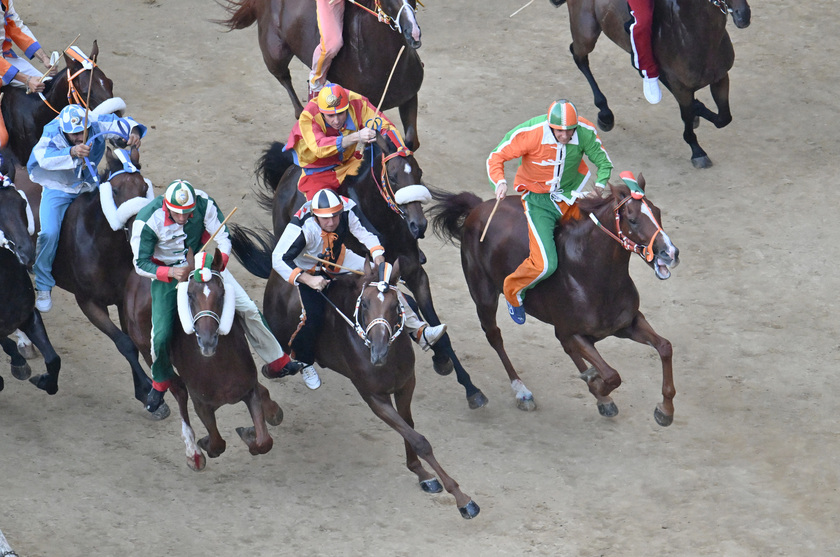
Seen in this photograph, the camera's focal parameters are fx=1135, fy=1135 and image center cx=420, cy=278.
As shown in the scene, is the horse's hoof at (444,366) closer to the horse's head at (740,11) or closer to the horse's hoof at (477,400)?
the horse's hoof at (477,400)

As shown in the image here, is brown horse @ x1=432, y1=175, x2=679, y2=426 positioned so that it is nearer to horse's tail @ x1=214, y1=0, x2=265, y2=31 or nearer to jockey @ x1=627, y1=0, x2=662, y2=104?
jockey @ x1=627, y1=0, x2=662, y2=104

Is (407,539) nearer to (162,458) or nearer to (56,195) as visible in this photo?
(162,458)

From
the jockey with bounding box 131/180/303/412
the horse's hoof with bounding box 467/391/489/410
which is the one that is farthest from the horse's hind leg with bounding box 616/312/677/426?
the jockey with bounding box 131/180/303/412

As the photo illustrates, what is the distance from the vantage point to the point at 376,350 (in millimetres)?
6801

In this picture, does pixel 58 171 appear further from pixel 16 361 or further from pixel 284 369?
pixel 284 369

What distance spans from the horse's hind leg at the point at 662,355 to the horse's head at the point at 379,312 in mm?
1925

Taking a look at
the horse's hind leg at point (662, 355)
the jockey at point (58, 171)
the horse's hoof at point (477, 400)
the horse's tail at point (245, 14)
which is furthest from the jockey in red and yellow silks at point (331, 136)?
the horse's tail at point (245, 14)

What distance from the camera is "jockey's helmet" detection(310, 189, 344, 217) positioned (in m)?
7.51

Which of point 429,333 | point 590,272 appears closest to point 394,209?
point 429,333

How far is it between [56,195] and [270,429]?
94.6 inches

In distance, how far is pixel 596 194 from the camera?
790 cm

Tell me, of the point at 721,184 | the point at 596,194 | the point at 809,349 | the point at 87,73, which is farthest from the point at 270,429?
the point at 721,184

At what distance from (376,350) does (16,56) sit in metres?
5.73

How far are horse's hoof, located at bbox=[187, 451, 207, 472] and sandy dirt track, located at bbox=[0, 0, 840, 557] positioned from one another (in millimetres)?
127
